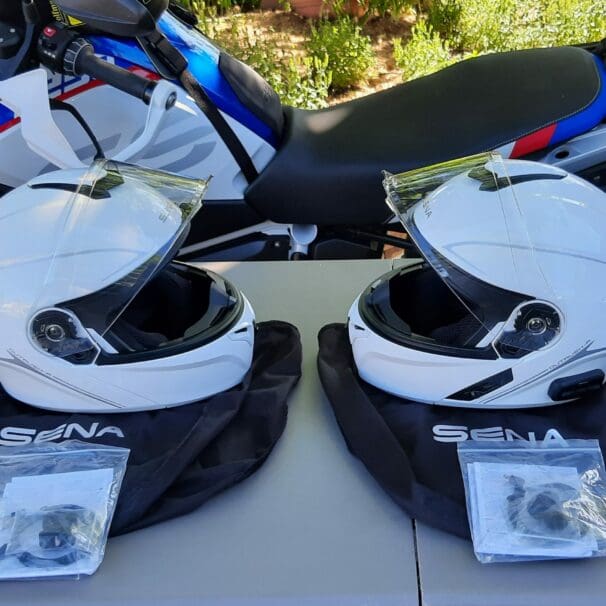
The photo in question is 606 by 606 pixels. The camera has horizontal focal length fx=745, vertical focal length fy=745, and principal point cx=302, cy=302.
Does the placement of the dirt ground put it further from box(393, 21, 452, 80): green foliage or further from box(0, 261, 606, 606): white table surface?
box(0, 261, 606, 606): white table surface

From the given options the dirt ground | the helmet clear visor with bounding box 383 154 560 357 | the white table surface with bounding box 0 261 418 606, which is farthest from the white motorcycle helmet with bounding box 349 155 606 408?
the dirt ground

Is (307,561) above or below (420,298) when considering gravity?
below

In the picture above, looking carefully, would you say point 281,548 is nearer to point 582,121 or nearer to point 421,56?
point 582,121

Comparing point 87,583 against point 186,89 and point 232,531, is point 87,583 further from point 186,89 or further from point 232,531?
point 186,89

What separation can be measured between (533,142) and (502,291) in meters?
0.51

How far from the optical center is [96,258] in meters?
0.89

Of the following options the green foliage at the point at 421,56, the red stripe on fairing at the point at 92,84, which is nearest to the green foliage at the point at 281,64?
the green foliage at the point at 421,56

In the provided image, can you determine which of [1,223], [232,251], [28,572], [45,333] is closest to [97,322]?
[45,333]

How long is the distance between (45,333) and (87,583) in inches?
11.5

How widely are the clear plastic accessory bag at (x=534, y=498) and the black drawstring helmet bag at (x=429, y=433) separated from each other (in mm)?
19

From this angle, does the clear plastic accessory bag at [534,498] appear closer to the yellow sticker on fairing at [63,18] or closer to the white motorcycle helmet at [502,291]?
the white motorcycle helmet at [502,291]

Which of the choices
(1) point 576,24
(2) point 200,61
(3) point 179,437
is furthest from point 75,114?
(1) point 576,24

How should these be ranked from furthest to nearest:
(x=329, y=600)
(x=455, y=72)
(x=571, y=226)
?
(x=455, y=72), (x=571, y=226), (x=329, y=600)

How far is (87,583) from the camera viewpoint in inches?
31.3
